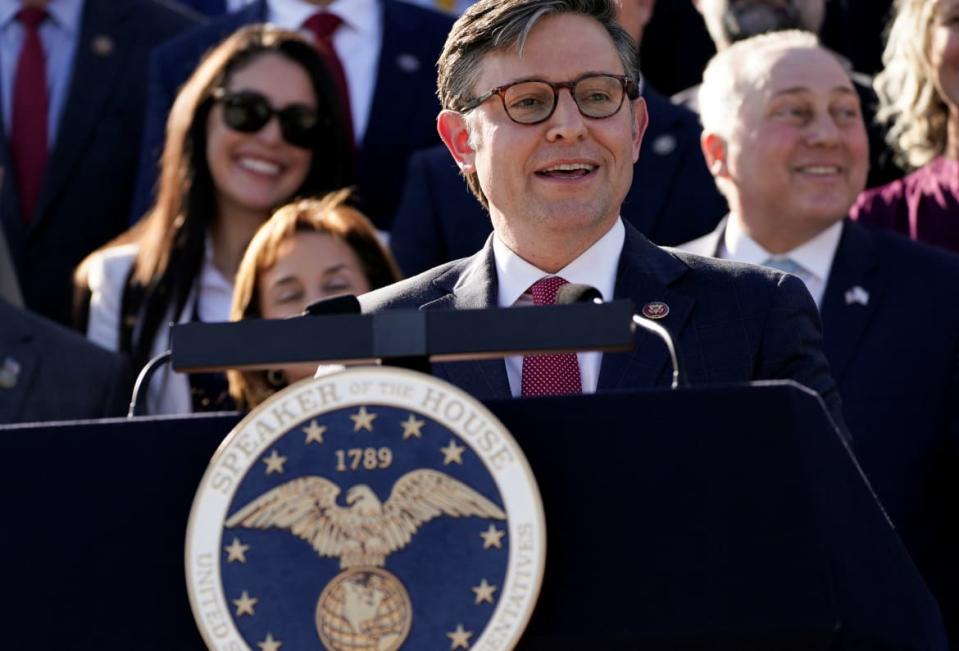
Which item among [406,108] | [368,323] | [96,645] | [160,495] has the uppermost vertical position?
[406,108]

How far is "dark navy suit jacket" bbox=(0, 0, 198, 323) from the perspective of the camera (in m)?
5.98

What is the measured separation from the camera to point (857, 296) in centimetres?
463

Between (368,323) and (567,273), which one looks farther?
(567,273)

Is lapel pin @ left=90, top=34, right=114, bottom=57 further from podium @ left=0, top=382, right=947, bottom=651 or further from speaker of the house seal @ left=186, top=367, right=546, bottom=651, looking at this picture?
speaker of the house seal @ left=186, top=367, right=546, bottom=651

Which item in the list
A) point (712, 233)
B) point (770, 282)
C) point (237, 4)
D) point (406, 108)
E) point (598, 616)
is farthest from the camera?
point (237, 4)

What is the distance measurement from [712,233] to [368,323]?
3.12 meters

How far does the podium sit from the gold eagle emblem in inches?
4.0

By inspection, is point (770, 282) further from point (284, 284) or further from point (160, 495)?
point (284, 284)

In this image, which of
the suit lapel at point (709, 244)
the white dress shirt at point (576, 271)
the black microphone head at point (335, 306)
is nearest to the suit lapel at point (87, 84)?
the suit lapel at point (709, 244)

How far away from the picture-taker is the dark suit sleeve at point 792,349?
2.76 meters

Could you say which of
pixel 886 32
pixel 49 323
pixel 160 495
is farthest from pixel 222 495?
pixel 886 32

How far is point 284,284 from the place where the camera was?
15.1ft

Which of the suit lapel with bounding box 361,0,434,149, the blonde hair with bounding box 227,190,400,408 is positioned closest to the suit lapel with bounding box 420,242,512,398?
the blonde hair with bounding box 227,190,400,408

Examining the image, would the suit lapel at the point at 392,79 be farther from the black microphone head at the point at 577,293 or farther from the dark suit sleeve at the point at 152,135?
the black microphone head at the point at 577,293
